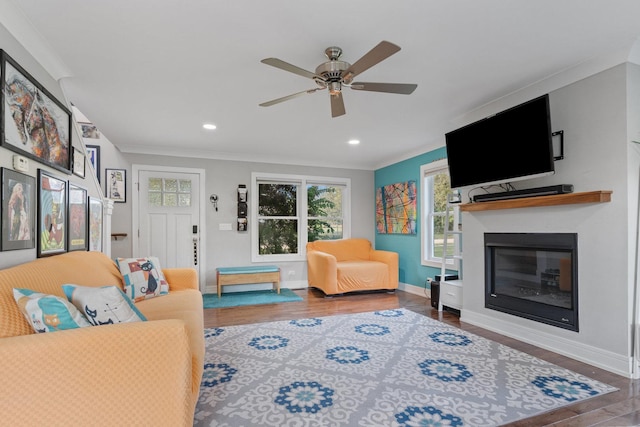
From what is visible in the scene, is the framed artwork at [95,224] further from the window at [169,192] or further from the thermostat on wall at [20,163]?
the window at [169,192]

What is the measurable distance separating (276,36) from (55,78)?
1.82 metres

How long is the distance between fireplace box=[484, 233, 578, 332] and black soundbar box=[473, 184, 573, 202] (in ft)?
1.17

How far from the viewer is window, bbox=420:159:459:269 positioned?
187 inches

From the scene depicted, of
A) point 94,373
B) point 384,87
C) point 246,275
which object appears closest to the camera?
point 94,373

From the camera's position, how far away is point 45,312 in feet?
4.42

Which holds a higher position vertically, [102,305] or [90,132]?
[90,132]

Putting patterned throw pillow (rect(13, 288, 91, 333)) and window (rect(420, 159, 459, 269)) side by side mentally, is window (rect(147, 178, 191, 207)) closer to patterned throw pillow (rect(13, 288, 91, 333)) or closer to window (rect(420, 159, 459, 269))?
window (rect(420, 159, 459, 269))

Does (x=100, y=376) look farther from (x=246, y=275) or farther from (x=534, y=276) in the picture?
(x=246, y=275)

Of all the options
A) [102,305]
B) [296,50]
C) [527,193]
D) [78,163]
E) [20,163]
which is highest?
[296,50]

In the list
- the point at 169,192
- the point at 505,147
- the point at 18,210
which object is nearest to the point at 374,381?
the point at 505,147

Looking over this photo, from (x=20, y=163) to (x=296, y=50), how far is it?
1.82 m

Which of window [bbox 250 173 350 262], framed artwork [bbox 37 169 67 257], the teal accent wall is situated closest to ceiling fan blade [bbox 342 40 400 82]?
framed artwork [bbox 37 169 67 257]

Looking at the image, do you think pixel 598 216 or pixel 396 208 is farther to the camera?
pixel 396 208

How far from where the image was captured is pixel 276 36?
84.2 inches
